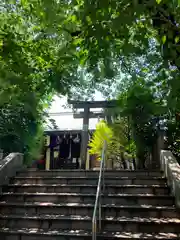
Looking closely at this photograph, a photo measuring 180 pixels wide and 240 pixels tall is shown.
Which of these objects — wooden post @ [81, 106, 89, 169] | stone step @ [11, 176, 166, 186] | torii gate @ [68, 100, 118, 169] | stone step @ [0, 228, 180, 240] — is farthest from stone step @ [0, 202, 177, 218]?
torii gate @ [68, 100, 118, 169]

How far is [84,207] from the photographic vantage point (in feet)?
17.7

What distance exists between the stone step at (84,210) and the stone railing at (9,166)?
1.07 meters

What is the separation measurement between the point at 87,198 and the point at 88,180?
90 centimetres

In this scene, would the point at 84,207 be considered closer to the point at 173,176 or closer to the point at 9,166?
the point at 173,176

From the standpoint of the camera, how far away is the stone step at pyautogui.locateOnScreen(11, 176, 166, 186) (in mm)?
6443

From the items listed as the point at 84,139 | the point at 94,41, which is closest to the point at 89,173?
the point at 84,139

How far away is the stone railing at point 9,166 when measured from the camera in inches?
266

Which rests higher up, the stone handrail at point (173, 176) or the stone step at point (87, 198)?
the stone handrail at point (173, 176)

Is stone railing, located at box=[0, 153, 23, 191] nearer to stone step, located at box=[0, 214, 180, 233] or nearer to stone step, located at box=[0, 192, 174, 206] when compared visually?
stone step, located at box=[0, 192, 174, 206]

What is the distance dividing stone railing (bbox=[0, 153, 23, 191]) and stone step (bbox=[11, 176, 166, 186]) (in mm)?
264

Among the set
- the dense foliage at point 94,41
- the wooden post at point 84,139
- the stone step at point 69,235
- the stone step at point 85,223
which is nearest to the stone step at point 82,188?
the stone step at point 85,223

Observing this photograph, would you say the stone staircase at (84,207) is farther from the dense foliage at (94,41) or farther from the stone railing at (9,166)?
the dense foliage at (94,41)

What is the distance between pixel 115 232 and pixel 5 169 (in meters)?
3.60

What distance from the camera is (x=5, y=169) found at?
6930mm
